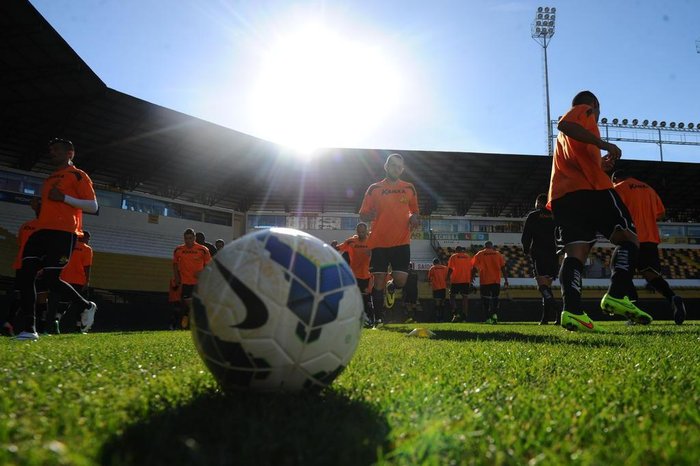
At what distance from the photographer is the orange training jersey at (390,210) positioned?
643 cm

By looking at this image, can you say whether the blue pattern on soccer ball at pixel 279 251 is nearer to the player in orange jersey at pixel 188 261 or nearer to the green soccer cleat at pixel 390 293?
the green soccer cleat at pixel 390 293

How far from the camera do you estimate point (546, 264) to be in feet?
29.5

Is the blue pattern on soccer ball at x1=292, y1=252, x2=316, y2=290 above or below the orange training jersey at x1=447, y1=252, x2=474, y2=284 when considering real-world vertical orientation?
above

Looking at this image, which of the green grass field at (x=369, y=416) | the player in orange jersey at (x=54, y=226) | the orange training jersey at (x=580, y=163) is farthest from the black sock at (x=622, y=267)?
the player in orange jersey at (x=54, y=226)

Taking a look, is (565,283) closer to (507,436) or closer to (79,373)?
(507,436)

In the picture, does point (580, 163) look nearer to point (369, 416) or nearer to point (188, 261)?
point (369, 416)

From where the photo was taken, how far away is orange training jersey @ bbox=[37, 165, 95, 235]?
470cm

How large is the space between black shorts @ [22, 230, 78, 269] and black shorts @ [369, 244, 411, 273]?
3.72m

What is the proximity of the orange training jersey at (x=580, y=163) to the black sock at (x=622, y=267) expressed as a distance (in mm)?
761

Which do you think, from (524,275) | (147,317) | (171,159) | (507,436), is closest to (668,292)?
(507,436)

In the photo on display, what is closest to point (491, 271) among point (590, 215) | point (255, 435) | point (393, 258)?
point (393, 258)

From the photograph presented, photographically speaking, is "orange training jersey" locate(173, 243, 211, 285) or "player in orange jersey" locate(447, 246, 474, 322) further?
"player in orange jersey" locate(447, 246, 474, 322)

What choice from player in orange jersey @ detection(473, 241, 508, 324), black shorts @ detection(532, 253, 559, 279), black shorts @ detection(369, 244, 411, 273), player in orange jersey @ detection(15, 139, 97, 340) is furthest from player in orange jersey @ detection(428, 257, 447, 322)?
player in orange jersey @ detection(15, 139, 97, 340)

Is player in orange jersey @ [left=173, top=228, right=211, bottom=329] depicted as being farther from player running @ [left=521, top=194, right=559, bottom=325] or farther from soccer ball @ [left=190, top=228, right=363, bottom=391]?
soccer ball @ [left=190, top=228, right=363, bottom=391]
